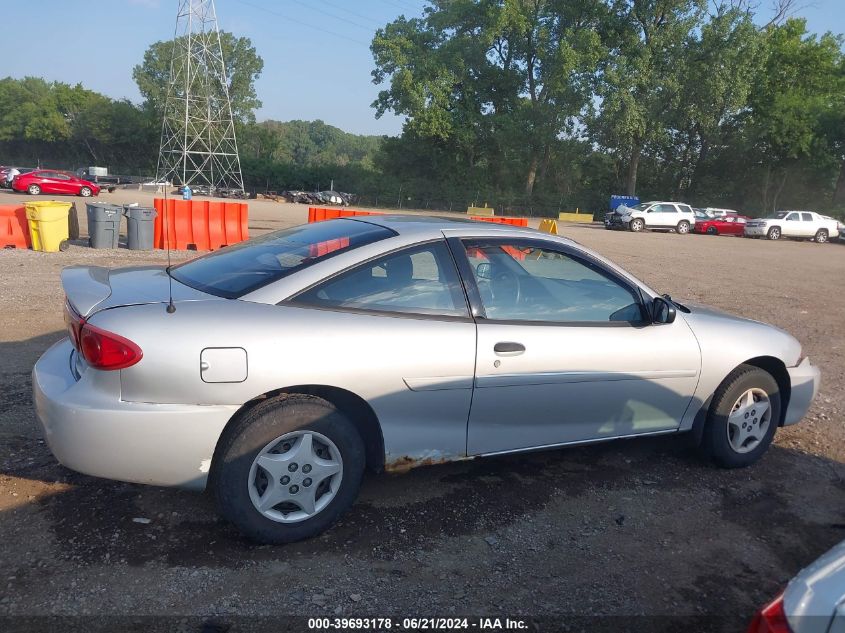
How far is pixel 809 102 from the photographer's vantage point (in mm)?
47594

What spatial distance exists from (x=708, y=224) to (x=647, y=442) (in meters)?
35.7

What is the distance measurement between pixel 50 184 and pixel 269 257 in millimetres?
39114

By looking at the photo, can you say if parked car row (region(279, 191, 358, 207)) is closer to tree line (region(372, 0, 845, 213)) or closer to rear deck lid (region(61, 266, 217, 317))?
tree line (region(372, 0, 845, 213))

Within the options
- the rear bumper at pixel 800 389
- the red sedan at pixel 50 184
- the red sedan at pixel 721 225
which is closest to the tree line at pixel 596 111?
the red sedan at pixel 721 225

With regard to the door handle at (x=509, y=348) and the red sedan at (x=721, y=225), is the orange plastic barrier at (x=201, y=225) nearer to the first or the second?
the door handle at (x=509, y=348)

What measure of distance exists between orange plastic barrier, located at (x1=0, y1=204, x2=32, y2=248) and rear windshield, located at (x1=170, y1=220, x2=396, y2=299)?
1087 centimetres

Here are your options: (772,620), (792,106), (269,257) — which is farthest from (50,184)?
(792,106)

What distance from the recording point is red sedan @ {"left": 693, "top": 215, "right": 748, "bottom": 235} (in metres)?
37.5

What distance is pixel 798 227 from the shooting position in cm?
3541

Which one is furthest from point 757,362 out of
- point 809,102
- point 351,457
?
point 809,102

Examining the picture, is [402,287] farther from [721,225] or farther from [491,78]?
[491,78]

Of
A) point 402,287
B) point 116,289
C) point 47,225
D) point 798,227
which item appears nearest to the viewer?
point 116,289

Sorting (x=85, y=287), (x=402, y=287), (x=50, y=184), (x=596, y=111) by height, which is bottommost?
(x=50, y=184)

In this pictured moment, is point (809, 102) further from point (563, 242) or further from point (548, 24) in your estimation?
point (563, 242)
